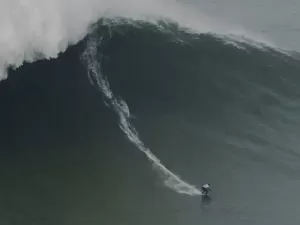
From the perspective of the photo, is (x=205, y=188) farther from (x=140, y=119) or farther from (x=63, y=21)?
(x=63, y=21)

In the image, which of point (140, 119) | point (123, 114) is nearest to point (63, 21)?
point (123, 114)

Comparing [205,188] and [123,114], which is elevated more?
[123,114]

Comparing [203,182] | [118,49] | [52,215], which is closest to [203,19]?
[118,49]

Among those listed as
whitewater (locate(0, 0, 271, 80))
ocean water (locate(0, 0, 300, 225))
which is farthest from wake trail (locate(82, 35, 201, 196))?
whitewater (locate(0, 0, 271, 80))

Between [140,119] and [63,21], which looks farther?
[63,21]


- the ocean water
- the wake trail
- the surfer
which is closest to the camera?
the ocean water

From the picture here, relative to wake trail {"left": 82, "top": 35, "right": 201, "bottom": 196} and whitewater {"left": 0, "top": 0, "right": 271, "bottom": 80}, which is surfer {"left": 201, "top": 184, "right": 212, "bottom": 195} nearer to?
wake trail {"left": 82, "top": 35, "right": 201, "bottom": 196}

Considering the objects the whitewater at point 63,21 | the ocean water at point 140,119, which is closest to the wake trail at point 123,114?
the ocean water at point 140,119
